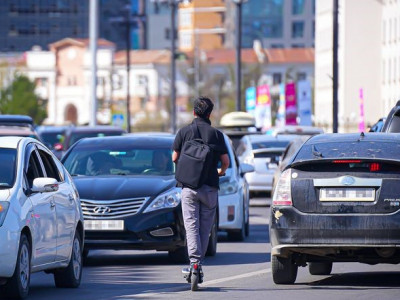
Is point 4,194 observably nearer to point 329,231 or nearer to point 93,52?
point 329,231

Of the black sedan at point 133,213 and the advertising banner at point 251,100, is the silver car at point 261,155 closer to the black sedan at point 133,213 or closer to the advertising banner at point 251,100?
the black sedan at point 133,213

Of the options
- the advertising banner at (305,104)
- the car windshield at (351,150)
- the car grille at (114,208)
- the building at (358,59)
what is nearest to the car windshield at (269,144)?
the advertising banner at (305,104)

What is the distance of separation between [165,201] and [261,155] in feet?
58.5

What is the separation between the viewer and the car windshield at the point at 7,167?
44.5 feet

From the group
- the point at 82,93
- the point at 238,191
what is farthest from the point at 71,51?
the point at 238,191

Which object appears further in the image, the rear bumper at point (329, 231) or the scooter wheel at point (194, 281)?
the scooter wheel at point (194, 281)

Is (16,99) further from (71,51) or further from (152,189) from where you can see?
(152,189)

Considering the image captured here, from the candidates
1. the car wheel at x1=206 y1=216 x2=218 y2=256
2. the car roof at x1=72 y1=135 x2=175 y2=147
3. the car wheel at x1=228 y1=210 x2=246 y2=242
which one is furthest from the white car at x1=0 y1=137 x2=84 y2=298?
the car wheel at x1=228 y1=210 x2=246 y2=242

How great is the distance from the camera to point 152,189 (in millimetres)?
17703

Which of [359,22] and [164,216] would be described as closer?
[164,216]

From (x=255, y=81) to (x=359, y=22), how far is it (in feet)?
39.1

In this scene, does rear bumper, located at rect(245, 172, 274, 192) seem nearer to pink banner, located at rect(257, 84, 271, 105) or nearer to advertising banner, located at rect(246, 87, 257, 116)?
pink banner, located at rect(257, 84, 271, 105)

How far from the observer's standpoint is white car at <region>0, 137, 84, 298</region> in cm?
1292

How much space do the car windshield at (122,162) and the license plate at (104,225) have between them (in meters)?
1.43
